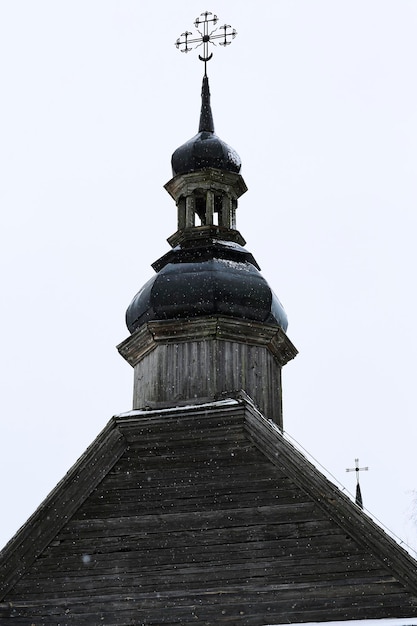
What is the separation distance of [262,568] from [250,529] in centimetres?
55

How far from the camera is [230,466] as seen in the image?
1398cm

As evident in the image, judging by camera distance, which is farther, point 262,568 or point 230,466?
point 230,466

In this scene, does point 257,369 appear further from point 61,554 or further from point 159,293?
point 61,554

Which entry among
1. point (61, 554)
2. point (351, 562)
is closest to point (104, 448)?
point (61, 554)

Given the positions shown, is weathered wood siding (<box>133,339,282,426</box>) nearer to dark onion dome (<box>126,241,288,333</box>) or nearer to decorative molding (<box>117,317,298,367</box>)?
decorative molding (<box>117,317,298,367</box>)

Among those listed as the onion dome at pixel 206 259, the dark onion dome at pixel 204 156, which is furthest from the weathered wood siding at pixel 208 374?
the dark onion dome at pixel 204 156

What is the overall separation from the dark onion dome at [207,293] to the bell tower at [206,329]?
16mm

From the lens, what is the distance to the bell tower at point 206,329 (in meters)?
15.7

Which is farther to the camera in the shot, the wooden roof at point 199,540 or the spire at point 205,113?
the spire at point 205,113

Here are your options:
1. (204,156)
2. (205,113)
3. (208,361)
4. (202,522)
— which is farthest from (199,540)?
(205,113)

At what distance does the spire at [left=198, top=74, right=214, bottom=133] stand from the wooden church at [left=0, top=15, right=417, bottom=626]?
16.8ft

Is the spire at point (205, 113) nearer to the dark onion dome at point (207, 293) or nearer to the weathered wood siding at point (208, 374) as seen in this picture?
the dark onion dome at point (207, 293)

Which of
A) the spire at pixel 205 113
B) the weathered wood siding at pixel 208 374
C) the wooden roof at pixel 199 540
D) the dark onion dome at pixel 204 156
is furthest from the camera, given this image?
the spire at pixel 205 113

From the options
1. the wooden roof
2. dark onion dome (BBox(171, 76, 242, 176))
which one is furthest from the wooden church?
dark onion dome (BBox(171, 76, 242, 176))
